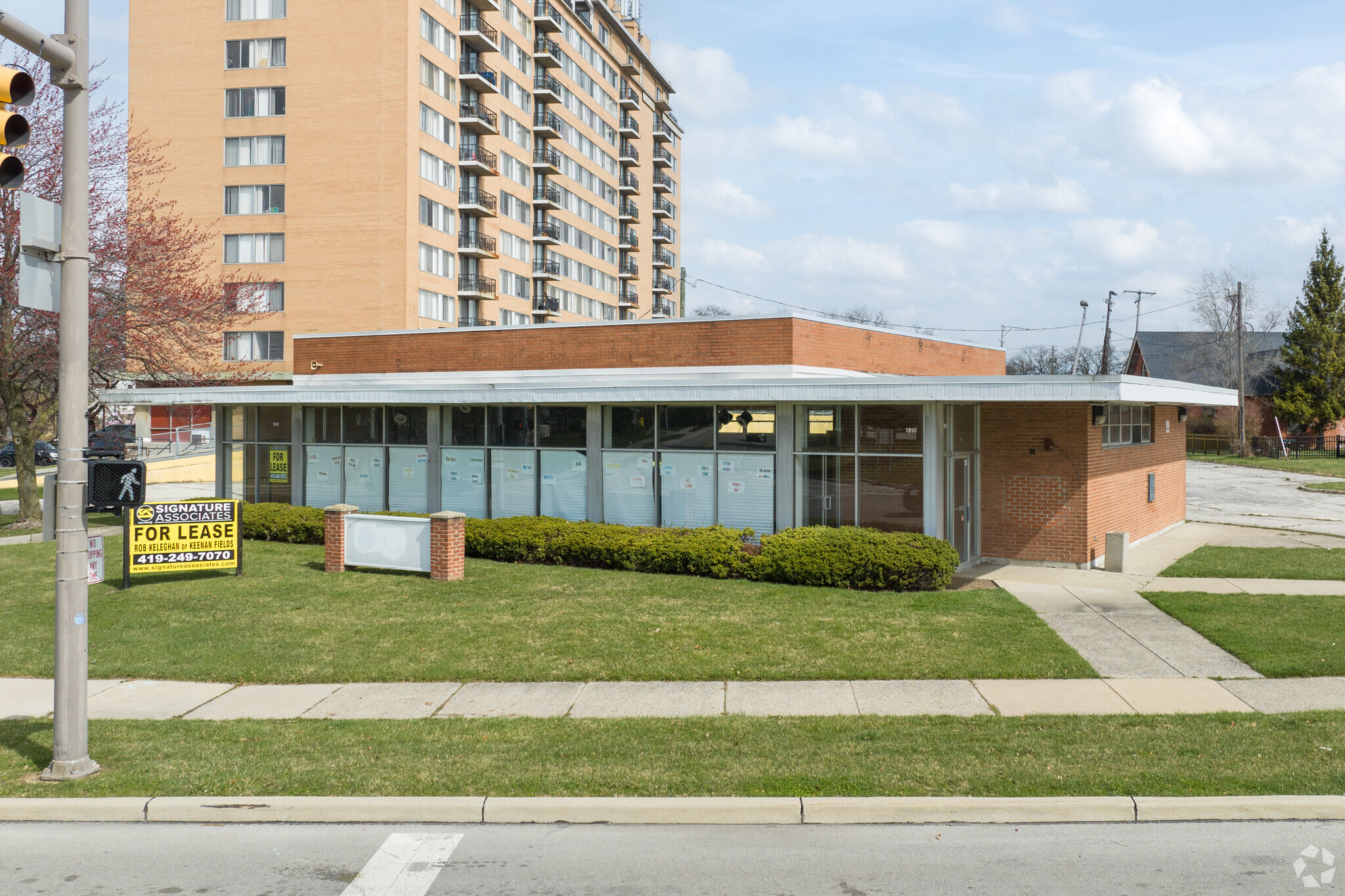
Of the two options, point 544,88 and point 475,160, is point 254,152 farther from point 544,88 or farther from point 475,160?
point 544,88

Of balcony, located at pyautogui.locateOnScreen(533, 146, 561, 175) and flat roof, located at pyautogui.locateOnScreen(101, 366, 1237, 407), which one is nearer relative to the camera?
flat roof, located at pyautogui.locateOnScreen(101, 366, 1237, 407)

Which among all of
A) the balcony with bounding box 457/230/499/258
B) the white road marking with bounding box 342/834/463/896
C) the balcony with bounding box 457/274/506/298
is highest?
the balcony with bounding box 457/230/499/258

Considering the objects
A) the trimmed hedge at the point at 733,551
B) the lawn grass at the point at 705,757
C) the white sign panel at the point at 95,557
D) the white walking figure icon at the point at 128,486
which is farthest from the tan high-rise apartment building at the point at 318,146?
the lawn grass at the point at 705,757

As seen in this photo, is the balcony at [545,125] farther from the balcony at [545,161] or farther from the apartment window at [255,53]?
the apartment window at [255,53]

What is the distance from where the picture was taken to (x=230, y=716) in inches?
397

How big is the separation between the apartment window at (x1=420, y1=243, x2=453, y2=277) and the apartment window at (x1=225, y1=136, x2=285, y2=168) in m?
7.88

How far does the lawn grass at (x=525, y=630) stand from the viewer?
11578 mm

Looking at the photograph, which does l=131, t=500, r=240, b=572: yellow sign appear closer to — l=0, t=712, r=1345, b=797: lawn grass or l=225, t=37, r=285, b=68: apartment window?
l=0, t=712, r=1345, b=797: lawn grass

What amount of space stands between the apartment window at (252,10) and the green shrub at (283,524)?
3682 cm

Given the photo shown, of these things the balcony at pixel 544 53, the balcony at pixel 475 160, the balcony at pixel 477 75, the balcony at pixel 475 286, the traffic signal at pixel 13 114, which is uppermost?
the balcony at pixel 544 53

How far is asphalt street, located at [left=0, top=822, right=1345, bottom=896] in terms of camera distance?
625cm

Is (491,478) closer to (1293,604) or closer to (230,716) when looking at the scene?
(230,716)

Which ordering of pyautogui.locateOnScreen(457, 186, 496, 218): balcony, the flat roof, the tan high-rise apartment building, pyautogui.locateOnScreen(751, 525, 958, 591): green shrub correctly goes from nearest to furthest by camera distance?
the flat roof
pyautogui.locateOnScreen(751, 525, 958, 591): green shrub
the tan high-rise apartment building
pyautogui.locateOnScreen(457, 186, 496, 218): balcony

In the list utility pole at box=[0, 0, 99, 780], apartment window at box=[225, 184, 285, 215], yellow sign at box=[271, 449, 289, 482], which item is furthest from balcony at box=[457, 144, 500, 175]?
utility pole at box=[0, 0, 99, 780]
